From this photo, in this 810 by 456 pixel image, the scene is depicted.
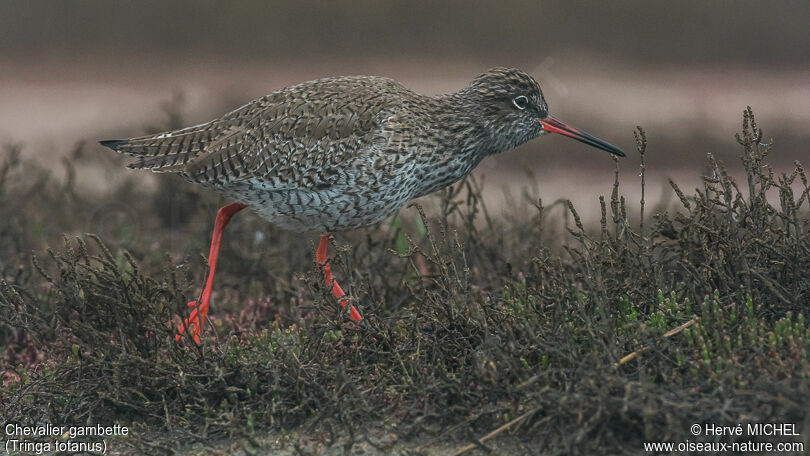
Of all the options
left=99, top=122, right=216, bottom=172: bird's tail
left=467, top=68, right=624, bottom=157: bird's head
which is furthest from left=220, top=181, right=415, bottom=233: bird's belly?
left=467, top=68, right=624, bottom=157: bird's head

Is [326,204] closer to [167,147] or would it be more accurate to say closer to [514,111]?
[167,147]

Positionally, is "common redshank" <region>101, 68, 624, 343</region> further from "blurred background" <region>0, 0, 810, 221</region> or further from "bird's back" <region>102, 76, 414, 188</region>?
"blurred background" <region>0, 0, 810, 221</region>

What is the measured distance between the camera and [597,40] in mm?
11500

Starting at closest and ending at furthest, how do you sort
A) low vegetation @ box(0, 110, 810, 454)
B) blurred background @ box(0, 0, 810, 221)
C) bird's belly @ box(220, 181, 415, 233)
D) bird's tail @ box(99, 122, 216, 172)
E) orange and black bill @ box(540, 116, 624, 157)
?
low vegetation @ box(0, 110, 810, 454)
bird's belly @ box(220, 181, 415, 233)
bird's tail @ box(99, 122, 216, 172)
orange and black bill @ box(540, 116, 624, 157)
blurred background @ box(0, 0, 810, 221)

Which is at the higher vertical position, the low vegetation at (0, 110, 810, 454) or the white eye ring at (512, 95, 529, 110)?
the white eye ring at (512, 95, 529, 110)

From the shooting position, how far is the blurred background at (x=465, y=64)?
33.4 ft

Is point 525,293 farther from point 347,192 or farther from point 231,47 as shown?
point 231,47

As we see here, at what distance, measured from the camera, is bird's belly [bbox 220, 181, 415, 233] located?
5719mm

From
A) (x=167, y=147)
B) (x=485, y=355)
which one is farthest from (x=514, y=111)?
(x=167, y=147)

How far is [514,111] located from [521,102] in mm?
78

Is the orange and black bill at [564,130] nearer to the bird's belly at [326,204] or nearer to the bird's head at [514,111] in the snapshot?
the bird's head at [514,111]

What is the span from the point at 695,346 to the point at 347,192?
86.5 inches

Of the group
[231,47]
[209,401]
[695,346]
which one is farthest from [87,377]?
[231,47]

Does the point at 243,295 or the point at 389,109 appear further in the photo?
the point at 243,295
